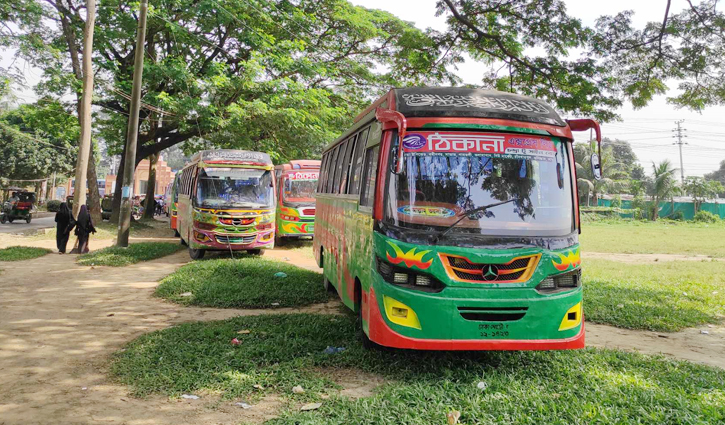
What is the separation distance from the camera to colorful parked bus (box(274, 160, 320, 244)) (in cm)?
1817

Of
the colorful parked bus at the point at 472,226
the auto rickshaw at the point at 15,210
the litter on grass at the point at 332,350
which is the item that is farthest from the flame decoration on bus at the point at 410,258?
the auto rickshaw at the point at 15,210

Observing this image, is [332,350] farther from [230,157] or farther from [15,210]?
[15,210]

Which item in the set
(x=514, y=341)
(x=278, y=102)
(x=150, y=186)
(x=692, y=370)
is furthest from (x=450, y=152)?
(x=150, y=186)

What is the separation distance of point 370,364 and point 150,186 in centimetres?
2751

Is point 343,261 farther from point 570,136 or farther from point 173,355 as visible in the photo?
point 570,136

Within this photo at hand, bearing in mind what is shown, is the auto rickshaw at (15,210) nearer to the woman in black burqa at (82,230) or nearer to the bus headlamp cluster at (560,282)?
the woman in black burqa at (82,230)

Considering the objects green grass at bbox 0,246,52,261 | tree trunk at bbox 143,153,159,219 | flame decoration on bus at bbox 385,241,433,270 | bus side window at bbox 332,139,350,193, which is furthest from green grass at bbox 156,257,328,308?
tree trunk at bbox 143,153,159,219

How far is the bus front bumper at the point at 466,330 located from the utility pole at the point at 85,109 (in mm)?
13725

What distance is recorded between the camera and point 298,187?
18422 millimetres

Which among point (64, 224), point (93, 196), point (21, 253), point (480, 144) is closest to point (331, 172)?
point (480, 144)

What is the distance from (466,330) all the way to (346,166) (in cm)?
347

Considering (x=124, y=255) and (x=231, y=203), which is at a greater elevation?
(x=231, y=203)

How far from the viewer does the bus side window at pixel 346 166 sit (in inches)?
280

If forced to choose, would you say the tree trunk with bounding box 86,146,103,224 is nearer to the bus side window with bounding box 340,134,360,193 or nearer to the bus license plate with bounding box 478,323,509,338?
the bus side window with bounding box 340,134,360,193
